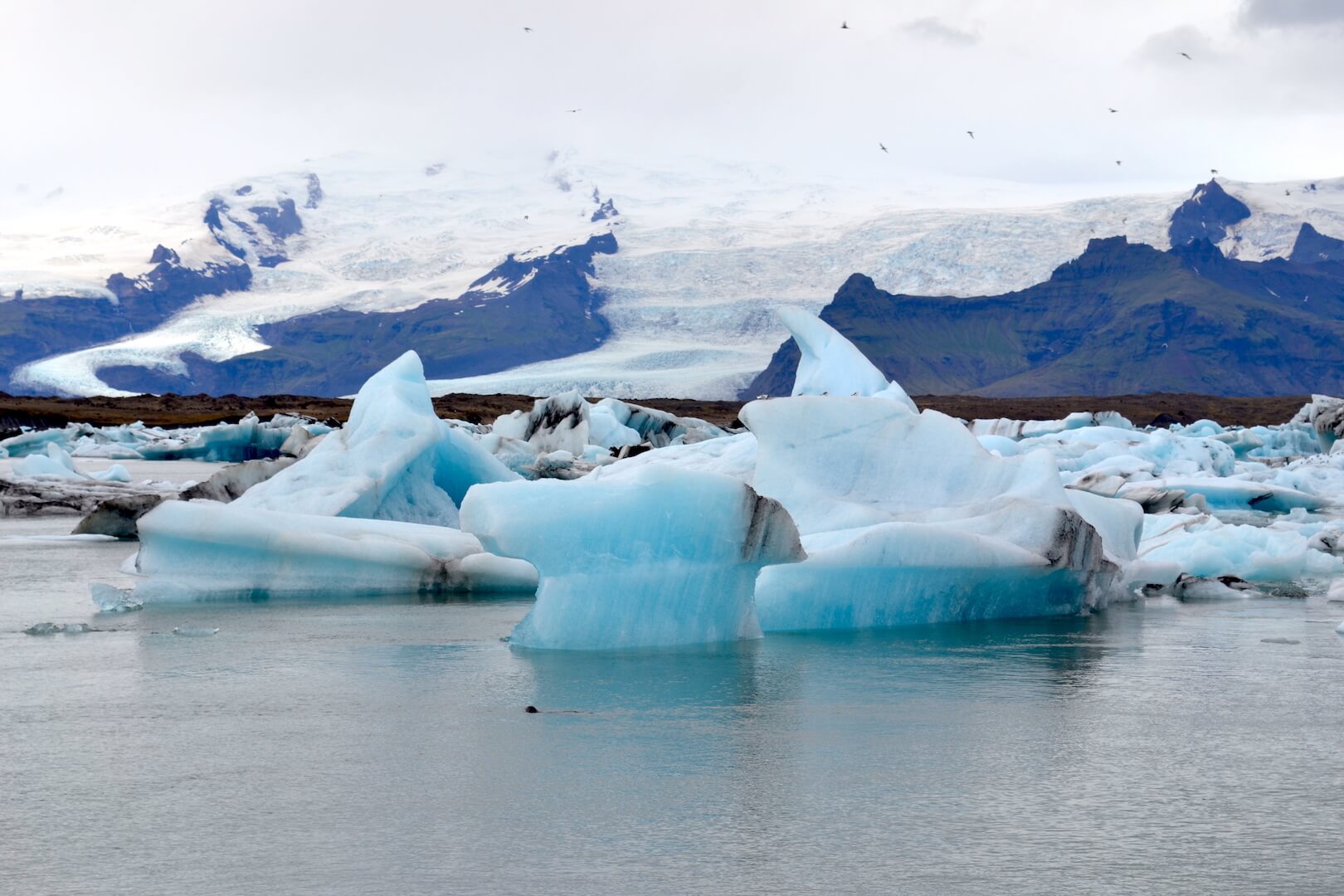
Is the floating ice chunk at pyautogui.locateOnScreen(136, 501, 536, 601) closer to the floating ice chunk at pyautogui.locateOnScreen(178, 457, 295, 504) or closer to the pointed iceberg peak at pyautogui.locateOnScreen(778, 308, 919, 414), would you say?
the floating ice chunk at pyautogui.locateOnScreen(178, 457, 295, 504)

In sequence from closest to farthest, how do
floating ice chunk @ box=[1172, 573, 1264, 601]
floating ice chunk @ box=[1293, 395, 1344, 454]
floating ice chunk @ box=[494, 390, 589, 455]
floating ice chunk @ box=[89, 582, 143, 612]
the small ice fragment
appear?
the small ice fragment → floating ice chunk @ box=[89, 582, 143, 612] → floating ice chunk @ box=[1172, 573, 1264, 601] → floating ice chunk @ box=[494, 390, 589, 455] → floating ice chunk @ box=[1293, 395, 1344, 454]

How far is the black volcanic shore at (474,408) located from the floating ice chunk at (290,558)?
3478cm

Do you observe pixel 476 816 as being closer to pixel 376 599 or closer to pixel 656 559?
pixel 656 559

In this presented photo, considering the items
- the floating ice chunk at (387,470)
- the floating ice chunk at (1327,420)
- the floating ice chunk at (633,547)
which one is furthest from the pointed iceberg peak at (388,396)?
the floating ice chunk at (1327,420)

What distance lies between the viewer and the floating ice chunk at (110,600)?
8.86 m

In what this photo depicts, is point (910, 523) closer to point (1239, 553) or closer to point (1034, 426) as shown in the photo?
point (1239, 553)

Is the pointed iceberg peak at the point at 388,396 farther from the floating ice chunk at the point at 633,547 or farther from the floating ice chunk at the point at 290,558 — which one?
the floating ice chunk at the point at 633,547

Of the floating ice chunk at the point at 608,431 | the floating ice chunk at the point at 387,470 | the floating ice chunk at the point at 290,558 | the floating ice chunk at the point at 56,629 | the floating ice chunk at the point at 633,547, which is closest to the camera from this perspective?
the floating ice chunk at the point at 633,547

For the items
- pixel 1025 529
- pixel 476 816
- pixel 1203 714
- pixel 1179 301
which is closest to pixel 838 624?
pixel 1025 529

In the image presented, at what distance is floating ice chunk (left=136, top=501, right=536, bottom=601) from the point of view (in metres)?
9.47

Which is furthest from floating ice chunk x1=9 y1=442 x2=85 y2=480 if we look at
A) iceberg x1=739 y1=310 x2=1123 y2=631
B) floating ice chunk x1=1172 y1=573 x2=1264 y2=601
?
floating ice chunk x1=1172 y1=573 x2=1264 y2=601

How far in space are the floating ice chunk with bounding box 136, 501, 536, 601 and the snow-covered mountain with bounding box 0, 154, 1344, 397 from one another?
57.6 metres

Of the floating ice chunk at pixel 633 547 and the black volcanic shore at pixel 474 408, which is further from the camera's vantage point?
the black volcanic shore at pixel 474 408

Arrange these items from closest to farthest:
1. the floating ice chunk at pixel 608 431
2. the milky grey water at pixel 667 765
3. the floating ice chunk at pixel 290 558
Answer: the milky grey water at pixel 667 765, the floating ice chunk at pixel 290 558, the floating ice chunk at pixel 608 431
